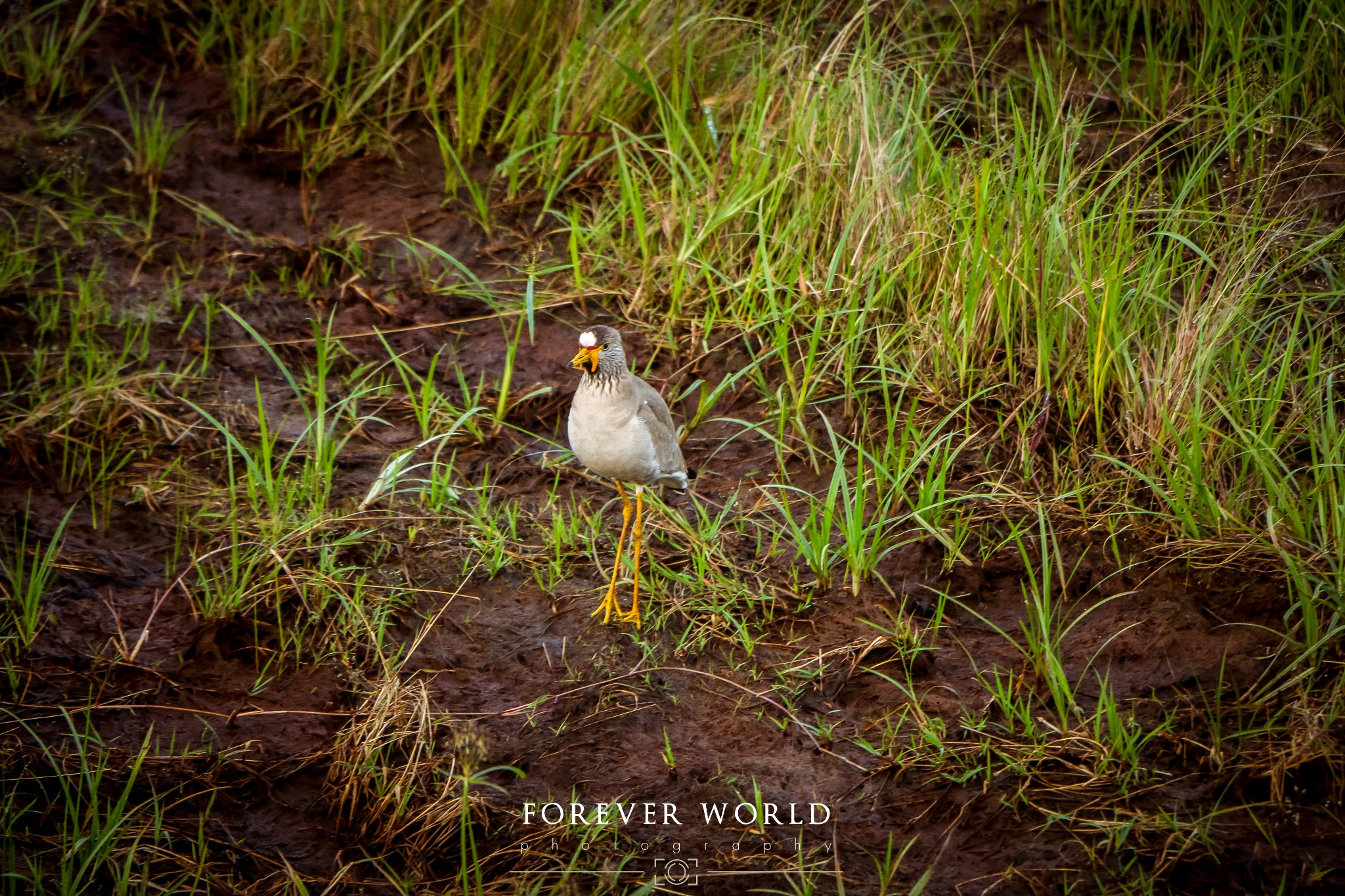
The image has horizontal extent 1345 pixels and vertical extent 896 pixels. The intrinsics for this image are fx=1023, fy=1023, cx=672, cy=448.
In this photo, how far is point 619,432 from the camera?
10.3 ft

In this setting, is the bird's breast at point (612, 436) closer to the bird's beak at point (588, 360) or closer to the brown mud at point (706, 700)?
the bird's beak at point (588, 360)

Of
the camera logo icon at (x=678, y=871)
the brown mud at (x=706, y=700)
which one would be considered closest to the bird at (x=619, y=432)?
the brown mud at (x=706, y=700)

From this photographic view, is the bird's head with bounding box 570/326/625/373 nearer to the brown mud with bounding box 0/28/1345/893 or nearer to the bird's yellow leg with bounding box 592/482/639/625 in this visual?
the bird's yellow leg with bounding box 592/482/639/625

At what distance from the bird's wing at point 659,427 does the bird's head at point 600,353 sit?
0.09 meters

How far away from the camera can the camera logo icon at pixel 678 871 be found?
267 centimetres

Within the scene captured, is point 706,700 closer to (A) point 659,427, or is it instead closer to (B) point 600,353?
(A) point 659,427

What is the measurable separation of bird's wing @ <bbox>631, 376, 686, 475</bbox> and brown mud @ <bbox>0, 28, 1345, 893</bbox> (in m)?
0.33

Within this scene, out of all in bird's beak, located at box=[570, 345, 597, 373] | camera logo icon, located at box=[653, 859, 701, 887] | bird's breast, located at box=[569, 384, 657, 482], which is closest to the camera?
camera logo icon, located at box=[653, 859, 701, 887]

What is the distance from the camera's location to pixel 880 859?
8.89 ft

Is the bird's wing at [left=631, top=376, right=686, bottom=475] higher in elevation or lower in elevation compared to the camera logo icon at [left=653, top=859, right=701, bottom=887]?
higher

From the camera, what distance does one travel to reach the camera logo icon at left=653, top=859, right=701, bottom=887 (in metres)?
2.67

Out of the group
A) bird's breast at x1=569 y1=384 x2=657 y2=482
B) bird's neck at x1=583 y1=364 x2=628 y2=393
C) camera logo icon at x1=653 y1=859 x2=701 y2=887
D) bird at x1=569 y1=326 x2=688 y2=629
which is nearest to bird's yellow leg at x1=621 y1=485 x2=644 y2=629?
bird at x1=569 y1=326 x2=688 y2=629

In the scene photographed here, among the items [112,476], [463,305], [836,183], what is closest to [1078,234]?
[836,183]

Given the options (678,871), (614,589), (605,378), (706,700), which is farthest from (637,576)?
(678,871)
